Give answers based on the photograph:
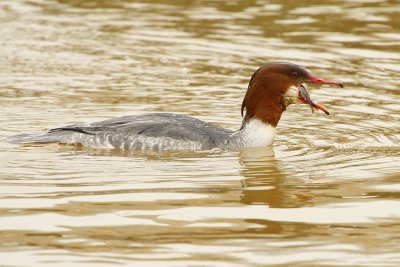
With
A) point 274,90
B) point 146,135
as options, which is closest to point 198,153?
point 146,135

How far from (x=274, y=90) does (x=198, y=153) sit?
3.52 feet

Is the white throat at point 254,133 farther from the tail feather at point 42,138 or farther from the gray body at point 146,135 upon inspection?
the tail feather at point 42,138

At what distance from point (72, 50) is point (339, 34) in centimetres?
433

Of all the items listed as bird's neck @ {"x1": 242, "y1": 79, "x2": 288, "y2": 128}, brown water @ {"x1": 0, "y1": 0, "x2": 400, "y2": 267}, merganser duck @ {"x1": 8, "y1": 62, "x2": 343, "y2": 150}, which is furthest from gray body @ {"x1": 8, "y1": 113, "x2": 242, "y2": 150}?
bird's neck @ {"x1": 242, "y1": 79, "x2": 288, "y2": 128}

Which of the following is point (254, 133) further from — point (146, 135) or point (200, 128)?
point (146, 135)

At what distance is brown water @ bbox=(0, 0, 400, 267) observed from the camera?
7789 mm

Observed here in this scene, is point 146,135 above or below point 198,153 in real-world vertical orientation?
above

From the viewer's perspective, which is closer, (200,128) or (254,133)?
(200,128)

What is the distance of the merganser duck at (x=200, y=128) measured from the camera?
11.5 metres

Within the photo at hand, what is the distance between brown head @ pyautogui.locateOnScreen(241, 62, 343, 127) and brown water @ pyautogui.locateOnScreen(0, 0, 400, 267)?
431mm

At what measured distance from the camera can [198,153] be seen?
1136cm

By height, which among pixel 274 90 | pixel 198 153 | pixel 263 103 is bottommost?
pixel 198 153

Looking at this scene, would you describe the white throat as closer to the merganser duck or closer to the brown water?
the merganser duck

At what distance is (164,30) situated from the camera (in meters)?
18.1
